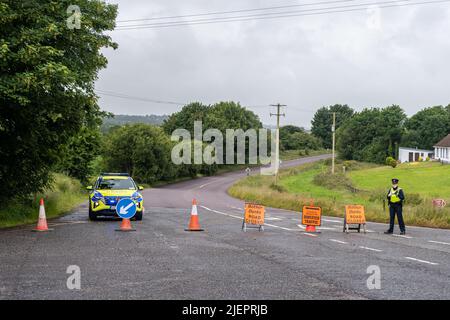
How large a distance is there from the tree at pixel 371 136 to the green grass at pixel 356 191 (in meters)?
14.7

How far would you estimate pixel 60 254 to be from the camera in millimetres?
12977

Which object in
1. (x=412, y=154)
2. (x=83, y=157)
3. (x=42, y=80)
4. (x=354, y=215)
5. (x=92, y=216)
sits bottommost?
(x=92, y=216)

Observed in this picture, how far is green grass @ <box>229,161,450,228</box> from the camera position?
27.5 meters

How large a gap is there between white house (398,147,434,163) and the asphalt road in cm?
10491

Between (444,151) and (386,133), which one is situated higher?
(386,133)

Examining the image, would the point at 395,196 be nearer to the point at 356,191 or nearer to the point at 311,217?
the point at 311,217

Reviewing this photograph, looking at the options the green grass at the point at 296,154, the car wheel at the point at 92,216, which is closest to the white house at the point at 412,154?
the green grass at the point at 296,154

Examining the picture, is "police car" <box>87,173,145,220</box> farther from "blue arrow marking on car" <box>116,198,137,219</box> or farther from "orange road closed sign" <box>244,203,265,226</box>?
"orange road closed sign" <box>244,203,265,226</box>

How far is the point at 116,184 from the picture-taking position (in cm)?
2391

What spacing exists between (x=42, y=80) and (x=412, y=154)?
112 meters

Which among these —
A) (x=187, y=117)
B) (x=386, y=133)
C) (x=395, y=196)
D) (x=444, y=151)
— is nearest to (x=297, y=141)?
(x=386, y=133)

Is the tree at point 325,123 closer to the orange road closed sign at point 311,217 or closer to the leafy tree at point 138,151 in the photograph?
the leafy tree at point 138,151

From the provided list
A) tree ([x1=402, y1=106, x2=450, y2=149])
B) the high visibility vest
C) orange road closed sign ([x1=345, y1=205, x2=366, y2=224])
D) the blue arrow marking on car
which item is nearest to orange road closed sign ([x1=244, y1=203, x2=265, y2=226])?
orange road closed sign ([x1=345, y1=205, x2=366, y2=224])

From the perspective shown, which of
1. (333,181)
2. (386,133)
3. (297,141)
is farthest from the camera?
(297,141)
